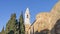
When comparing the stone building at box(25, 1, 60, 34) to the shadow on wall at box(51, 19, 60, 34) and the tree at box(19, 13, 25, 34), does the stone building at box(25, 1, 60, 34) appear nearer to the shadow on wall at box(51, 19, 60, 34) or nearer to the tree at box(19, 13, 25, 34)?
the shadow on wall at box(51, 19, 60, 34)

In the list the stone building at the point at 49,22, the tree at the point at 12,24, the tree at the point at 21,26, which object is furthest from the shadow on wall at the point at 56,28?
the tree at the point at 21,26

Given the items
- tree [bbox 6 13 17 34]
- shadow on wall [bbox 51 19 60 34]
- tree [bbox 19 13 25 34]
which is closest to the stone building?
shadow on wall [bbox 51 19 60 34]

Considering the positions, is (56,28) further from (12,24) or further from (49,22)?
(12,24)

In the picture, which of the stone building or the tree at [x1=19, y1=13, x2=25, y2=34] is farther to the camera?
the tree at [x1=19, y1=13, x2=25, y2=34]

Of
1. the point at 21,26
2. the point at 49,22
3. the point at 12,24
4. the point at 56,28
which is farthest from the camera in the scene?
the point at 21,26

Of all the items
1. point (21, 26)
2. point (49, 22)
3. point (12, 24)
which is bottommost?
point (49, 22)

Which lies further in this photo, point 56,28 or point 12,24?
point 12,24

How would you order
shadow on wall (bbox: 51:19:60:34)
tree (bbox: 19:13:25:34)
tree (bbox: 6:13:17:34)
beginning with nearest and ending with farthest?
shadow on wall (bbox: 51:19:60:34)
tree (bbox: 6:13:17:34)
tree (bbox: 19:13:25:34)

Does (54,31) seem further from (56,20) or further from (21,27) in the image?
(21,27)

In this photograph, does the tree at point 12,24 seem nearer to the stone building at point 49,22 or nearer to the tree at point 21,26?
the tree at point 21,26

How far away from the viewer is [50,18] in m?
16.1

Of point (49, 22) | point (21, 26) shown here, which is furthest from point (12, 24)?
point (49, 22)

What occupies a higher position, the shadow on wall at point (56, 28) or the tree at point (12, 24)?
the tree at point (12, 24)

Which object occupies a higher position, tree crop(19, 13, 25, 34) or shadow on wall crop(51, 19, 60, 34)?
→ tree crop(19, 13, 25, 34)
